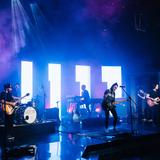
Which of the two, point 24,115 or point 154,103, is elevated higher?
point 154,103

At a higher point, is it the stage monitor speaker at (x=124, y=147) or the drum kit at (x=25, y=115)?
the drum kit at (x=25, y=115)

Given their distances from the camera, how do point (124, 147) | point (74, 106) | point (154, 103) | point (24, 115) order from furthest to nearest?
1. point (74, 106)
2. point (154, 103)
3. point (24, 115)
4. point (124, 147)

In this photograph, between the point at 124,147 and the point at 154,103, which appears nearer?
the point at 124,147

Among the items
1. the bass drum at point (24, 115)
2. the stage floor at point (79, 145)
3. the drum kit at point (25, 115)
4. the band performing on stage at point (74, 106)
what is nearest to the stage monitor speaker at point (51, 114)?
the band performing on stage at point (74, 106)

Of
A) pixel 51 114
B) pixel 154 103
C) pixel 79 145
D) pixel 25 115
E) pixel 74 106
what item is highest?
pixel 154 103

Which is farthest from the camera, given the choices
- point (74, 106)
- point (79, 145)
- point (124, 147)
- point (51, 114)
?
point (74, 106)

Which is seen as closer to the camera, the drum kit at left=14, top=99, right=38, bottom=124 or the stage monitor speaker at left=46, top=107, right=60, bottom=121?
the drum kit at left=14, top=99, right=38, bottom=124

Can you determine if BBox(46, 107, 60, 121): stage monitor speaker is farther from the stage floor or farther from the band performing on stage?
the stage floor

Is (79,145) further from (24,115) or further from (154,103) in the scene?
(154,103)

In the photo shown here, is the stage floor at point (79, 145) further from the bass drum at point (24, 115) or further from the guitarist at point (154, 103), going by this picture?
the guitarist at point (154, 103)

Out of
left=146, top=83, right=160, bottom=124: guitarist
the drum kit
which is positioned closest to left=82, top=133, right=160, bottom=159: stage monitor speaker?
the drum kit

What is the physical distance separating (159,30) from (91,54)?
4.48 meters

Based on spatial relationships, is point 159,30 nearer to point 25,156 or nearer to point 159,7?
point 159,7

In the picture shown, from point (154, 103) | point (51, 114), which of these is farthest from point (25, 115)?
point (154, 103)
